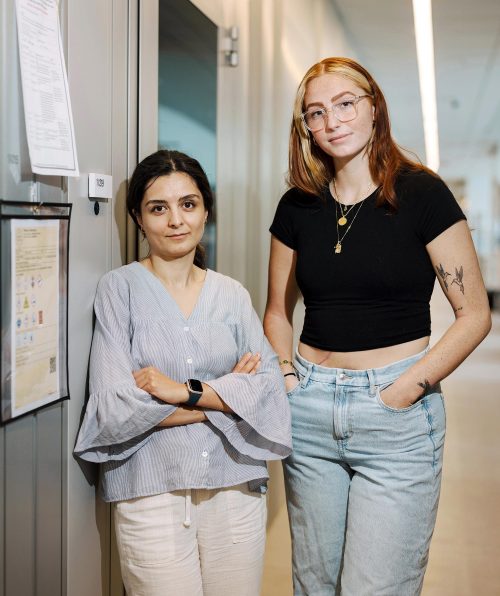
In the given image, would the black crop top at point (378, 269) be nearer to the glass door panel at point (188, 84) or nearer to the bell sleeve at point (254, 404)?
the bell sleeve at point (254, 404)

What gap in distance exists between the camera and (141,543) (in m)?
1.62

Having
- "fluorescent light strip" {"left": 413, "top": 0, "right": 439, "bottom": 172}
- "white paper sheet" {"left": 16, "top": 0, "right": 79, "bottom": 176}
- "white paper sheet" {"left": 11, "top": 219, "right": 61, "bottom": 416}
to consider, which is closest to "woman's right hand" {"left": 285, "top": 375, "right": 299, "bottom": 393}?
"white paper sheet" {"left": 11, "top": 219, "right": 61, "bottom": 416}

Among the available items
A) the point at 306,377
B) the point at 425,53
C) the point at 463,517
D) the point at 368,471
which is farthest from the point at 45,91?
the point at 425,53

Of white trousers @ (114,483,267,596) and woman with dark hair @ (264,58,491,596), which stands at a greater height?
woman with dark hair @ (264,58,491,596)

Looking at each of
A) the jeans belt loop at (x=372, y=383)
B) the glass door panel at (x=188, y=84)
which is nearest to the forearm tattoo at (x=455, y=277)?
the jeans belt loop at (x=372, y=383)

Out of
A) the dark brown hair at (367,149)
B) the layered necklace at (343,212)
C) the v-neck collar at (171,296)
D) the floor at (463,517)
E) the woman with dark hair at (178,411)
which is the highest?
the dark brown hair at (367,149)

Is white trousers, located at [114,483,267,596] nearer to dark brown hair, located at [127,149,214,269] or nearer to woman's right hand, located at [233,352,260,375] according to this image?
woman's right hand, located at [233,352,260,375]

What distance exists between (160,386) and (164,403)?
6 centimetres

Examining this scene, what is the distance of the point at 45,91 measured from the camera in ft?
4.74

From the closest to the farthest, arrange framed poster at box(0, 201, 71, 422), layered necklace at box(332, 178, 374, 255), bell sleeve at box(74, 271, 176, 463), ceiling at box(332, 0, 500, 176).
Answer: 1. framed poster at box(0, 201, 71, 422)
2. bell sleeve at box(74, 271, 176, 463)
3. layered necklace at box(332, 178, 374, 255)
4. ceiling at box(332, 0, 500, 176)

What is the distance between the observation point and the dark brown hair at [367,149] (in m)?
1.72

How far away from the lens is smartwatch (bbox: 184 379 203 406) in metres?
1.59

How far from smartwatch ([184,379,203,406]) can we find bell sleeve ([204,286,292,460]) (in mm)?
28

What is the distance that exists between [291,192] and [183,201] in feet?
1.11
